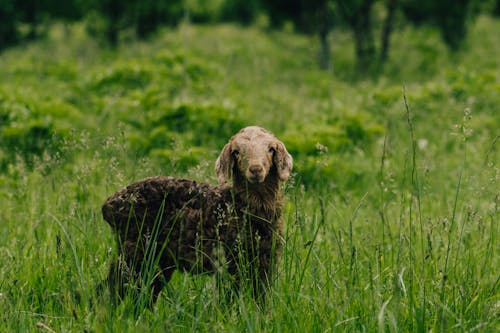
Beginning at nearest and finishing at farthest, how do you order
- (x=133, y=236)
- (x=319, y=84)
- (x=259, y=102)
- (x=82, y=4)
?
(x=133, y=236) < (x=259, y=102) < (x=319, y=84) < (x=82, y=4)

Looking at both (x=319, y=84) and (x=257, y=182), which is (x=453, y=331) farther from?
(x=319, y=84)

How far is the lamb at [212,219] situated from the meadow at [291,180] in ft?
0.42

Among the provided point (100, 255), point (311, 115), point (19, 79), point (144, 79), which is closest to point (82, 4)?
point (19, 79)

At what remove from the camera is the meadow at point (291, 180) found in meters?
2.78

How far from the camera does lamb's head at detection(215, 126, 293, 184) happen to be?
2.64 metres

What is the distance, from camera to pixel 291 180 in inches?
123

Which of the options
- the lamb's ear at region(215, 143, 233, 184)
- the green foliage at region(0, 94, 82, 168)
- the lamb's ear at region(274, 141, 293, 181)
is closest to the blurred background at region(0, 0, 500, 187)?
the green foliage at region(0, 94, 82, 168)

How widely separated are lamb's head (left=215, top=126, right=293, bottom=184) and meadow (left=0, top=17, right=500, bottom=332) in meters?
0.19

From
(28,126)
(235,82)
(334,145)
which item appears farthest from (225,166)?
(235,82)

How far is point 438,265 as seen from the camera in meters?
3.38

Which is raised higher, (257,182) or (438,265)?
(257,182)

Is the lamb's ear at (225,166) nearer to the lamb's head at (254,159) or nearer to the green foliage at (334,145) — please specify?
the lamb's head at (254,159)

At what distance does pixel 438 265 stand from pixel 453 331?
0.78 meters

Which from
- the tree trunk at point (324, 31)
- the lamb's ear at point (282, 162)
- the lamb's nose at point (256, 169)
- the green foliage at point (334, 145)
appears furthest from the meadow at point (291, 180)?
the tree trunk at point (324, 31)
